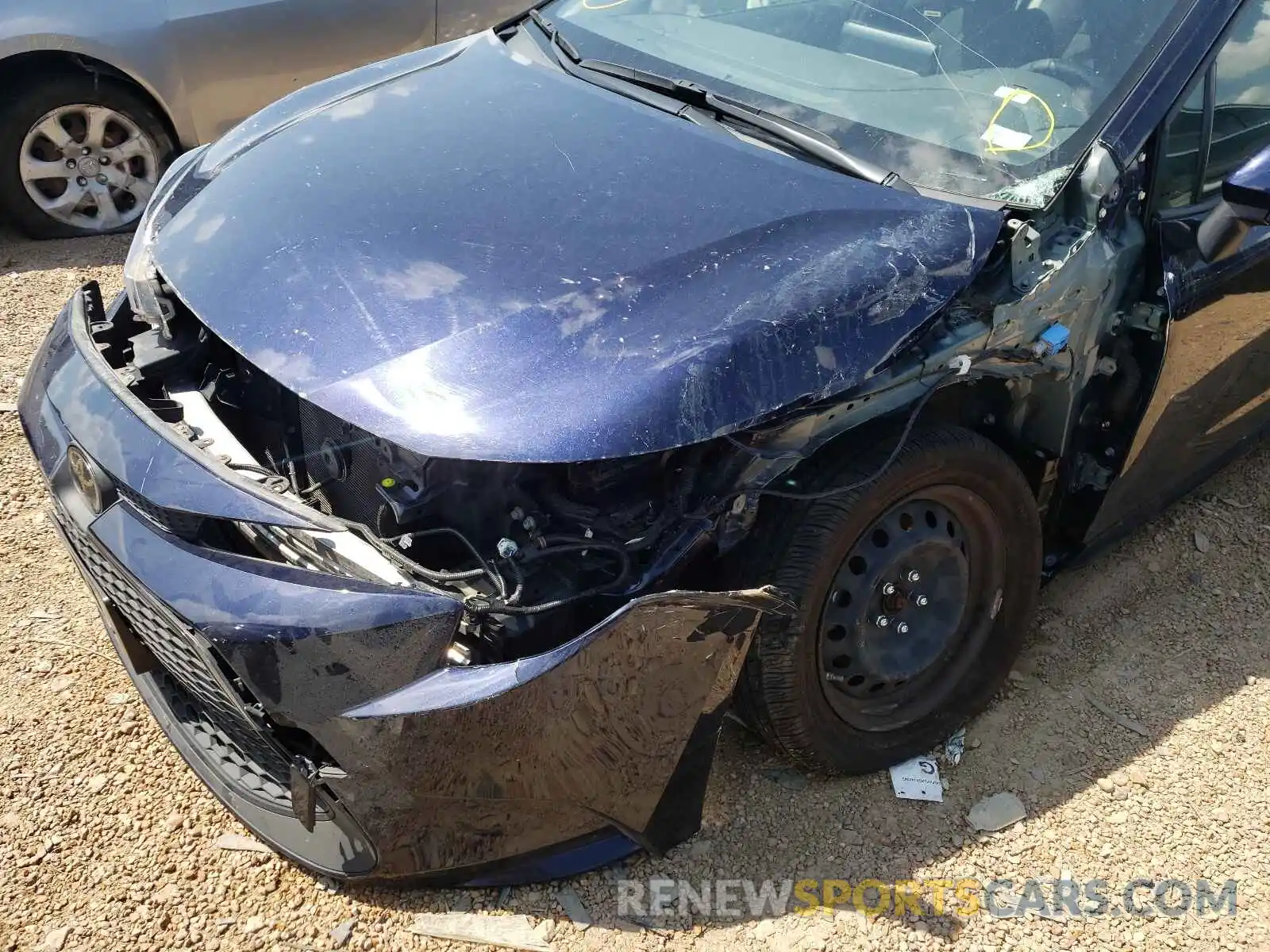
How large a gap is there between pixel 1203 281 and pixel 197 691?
2375 mm

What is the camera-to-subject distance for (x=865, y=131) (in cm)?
246

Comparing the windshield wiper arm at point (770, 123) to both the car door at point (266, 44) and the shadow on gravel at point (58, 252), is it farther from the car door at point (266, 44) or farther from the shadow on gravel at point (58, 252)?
the shadow on gravel at point (58, 252)

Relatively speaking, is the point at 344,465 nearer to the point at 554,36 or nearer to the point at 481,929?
the point at 481,929

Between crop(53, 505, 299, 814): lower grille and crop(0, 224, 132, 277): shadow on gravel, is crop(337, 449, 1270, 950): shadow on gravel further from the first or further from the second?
crop(0, 224, 132, 277): shadow on gravel

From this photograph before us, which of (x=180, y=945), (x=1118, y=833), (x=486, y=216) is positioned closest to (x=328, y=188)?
(x=486, y=216)

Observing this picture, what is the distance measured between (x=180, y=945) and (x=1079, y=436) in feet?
7.64

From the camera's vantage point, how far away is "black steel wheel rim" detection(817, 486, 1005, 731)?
93.5 inches

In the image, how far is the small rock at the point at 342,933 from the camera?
2242 millimetres

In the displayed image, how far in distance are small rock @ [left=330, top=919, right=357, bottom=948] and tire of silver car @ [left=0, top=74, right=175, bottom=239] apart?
3931mm

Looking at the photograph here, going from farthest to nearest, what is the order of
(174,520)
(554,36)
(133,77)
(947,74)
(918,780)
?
(133,77)
(554,36)
(918,780)
(947,74)
(174,520)

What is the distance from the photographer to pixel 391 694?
6.20ft

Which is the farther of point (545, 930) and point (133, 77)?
point (133, 77)

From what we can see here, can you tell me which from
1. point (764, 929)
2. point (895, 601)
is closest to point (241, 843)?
point (764, 929)

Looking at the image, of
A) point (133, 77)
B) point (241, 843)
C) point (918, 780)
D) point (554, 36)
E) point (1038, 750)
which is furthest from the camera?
point (133, 77)
